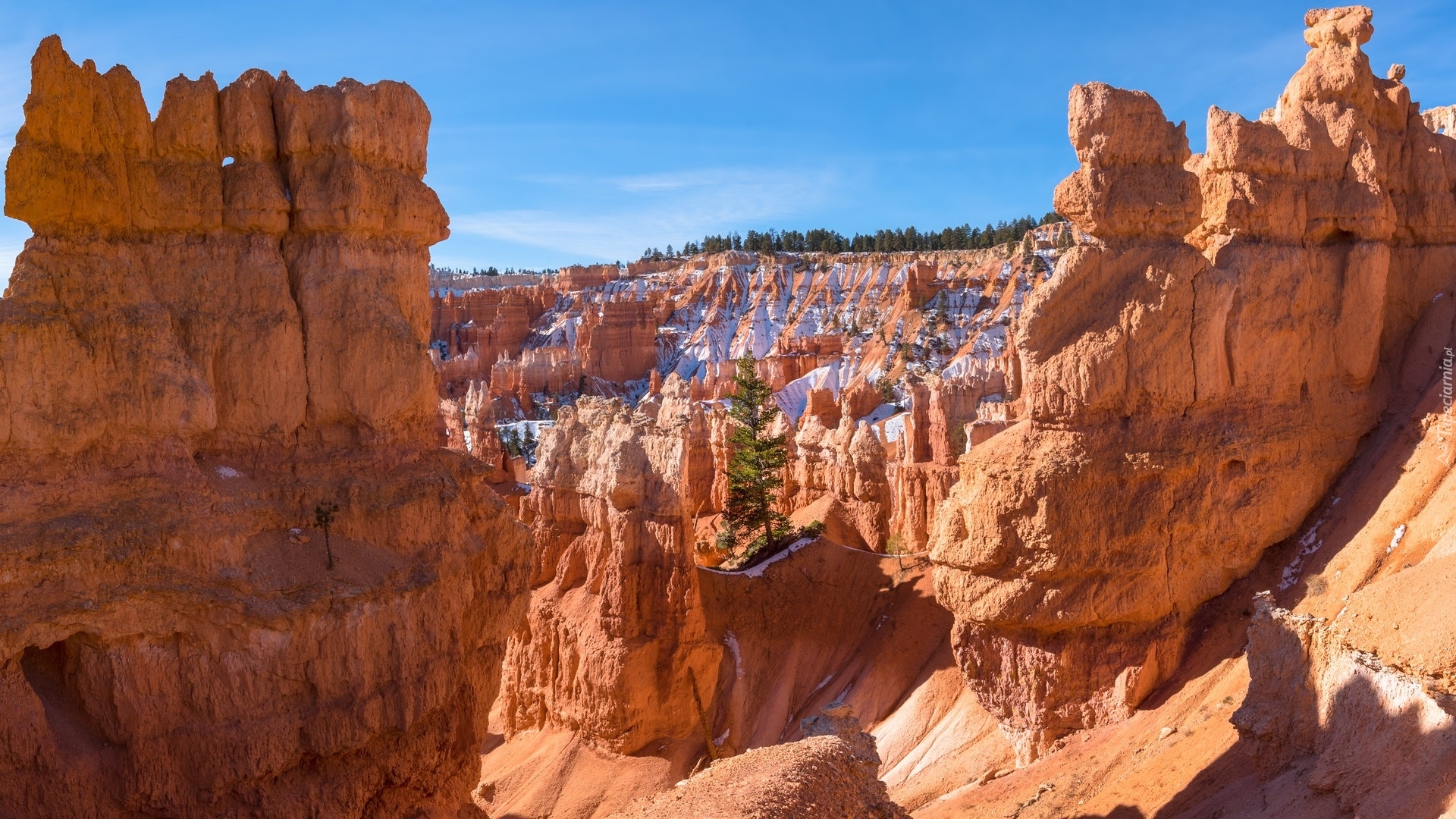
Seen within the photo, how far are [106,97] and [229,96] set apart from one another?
1.51 m

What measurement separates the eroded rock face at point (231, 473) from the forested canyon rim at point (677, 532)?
0.15 feet

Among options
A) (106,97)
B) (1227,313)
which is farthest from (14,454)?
(1227,313)

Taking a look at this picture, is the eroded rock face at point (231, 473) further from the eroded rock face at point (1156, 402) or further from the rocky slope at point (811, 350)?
the rocky slope at point (811, 350)

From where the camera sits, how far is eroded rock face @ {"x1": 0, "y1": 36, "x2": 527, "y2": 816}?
1155 centimetres

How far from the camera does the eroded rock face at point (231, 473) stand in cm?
1155

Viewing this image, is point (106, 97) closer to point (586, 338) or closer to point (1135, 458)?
point (1135, 458)

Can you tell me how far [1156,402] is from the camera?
17531 mm

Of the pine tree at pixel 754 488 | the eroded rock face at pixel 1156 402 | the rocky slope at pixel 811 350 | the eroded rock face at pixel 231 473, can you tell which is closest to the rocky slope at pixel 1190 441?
the eroded rock face at pixel 1156 402

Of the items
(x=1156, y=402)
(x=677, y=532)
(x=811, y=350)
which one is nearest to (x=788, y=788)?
(x=1156, y=402)

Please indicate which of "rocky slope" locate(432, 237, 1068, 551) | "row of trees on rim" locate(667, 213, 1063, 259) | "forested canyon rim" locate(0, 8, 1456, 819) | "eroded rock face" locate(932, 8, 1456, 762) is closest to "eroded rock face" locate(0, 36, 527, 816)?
"forested canyon rim" locate(0, 8, 1456, 819)

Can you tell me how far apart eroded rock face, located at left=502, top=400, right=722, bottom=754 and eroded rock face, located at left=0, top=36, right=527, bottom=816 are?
733cm

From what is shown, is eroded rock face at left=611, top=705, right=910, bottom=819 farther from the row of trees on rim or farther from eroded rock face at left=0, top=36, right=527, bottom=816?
the row of trees on rim

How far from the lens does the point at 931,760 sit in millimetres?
21031

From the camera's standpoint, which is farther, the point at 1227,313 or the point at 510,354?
the point at 510,354
